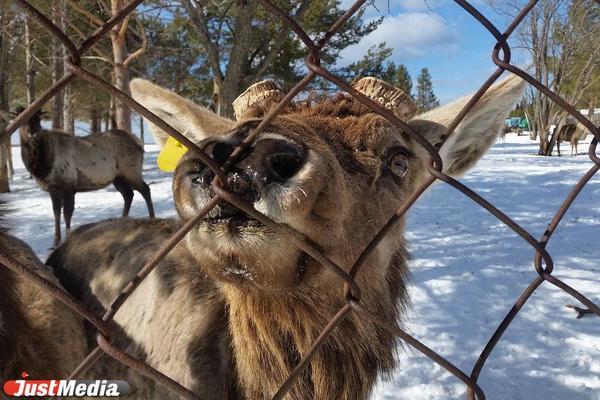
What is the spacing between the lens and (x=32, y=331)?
2209 millimetres

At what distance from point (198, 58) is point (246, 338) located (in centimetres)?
2288

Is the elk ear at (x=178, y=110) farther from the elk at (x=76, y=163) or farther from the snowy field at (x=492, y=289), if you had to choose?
the elk at (x=76, y=163)

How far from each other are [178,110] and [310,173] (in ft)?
5.68

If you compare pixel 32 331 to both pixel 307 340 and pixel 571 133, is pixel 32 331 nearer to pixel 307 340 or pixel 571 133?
pixel 307 340

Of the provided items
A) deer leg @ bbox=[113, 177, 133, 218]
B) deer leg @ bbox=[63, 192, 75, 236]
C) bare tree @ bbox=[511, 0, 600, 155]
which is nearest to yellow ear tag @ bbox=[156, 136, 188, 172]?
deer leg @ bbox=[63, 192, 75, 236]

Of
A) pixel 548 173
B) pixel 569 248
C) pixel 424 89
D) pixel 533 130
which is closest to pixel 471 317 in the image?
pixel 569 248

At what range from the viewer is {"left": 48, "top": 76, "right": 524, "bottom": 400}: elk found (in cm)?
142

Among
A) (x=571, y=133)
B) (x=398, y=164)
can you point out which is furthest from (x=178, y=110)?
(x=571, y=133)

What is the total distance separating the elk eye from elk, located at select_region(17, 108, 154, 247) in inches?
350

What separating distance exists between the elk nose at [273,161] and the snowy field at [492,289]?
1.70 metres

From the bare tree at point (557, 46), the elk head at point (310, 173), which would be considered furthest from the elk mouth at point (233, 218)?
the bare tree at point (557, 46)

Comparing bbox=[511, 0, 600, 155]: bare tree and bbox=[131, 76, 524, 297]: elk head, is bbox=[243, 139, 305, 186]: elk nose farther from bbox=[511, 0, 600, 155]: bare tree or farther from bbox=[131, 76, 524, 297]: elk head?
bbox=[511, 0, 600, 155]: bare tree

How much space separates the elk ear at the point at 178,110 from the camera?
2.81m

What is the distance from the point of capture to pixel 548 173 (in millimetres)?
15422
